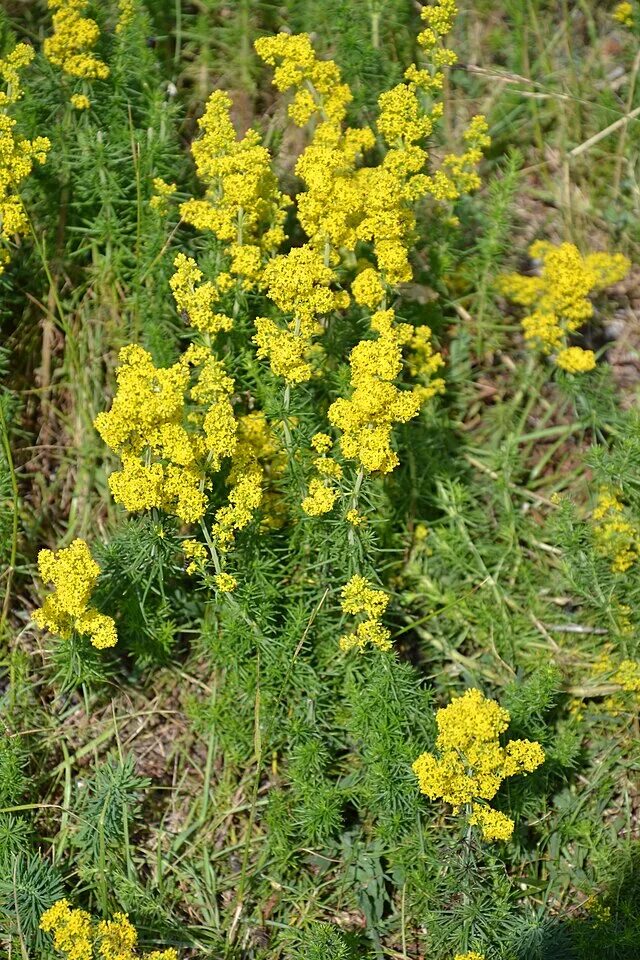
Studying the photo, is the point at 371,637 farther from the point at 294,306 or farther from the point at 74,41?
the point at 74,41

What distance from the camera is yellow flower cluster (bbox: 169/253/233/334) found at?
3.68 m

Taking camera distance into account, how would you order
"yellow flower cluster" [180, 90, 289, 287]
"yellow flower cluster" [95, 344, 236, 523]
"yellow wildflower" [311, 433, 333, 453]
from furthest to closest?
"yellow flower cluster" [180, 90, 289, 287] < "yellow wildflower" [311, 433, 333, 453] < "yellow flower cluster" [95, 344, 236, 523]

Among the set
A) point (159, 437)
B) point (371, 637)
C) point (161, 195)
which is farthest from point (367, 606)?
point (161, 195)

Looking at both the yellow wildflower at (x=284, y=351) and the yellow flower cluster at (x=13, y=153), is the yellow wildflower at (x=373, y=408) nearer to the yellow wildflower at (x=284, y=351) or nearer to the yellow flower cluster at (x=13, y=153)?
the yellow wildflower at (x=284, y=351)

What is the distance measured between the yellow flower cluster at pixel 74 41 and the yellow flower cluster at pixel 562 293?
2.25 metres

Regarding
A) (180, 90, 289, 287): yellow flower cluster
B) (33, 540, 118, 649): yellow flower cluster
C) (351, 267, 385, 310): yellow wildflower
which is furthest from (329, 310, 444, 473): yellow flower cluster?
(33, 540, 118, 649): yellow flower cluster

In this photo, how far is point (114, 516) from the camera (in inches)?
179

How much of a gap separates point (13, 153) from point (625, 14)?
3.53 meters

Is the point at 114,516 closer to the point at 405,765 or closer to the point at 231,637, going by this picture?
the point at 231,637

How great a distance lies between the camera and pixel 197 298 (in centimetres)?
368

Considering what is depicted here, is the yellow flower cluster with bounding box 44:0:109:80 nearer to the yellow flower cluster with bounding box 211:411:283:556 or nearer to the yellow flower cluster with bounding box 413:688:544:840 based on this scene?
the yellow flower cluster with bounding box 211:411:283:556

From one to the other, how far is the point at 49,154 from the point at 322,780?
123 inches

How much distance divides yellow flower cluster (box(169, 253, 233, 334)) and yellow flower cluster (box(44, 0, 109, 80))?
3.80ft

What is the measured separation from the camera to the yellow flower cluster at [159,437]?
3.42 m
